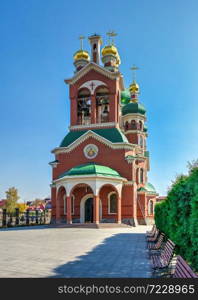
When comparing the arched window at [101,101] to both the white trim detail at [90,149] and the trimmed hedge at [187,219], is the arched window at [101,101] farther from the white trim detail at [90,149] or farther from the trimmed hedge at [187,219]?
the trimmed hedge at [187,219]

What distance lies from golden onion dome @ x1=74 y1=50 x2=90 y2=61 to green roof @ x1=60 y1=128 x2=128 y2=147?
9.42m

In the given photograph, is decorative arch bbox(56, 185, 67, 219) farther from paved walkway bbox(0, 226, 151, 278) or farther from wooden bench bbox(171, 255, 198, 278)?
wooden bench bbox(171, 255, 198, 278)

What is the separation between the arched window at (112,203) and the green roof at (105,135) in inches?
205

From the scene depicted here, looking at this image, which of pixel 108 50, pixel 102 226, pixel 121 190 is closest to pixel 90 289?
pixel 102 226

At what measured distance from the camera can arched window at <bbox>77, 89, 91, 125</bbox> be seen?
3147 cm

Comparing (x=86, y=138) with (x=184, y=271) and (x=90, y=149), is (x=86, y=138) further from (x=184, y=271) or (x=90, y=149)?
(x=184, y=271)

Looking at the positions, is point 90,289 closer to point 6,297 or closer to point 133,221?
point 6,297

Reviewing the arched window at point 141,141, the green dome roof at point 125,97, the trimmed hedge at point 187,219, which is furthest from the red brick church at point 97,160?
the trimmed hedge at point 187,219

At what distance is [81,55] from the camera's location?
33.8m

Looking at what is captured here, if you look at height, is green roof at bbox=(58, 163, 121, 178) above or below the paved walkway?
above

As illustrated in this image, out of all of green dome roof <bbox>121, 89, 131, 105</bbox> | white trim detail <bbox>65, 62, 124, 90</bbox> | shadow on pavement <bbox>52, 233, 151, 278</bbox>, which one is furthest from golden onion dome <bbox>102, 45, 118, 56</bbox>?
shadow on pavement <bbox>52, 233, 151, 278</bbox>

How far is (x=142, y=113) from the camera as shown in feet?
124

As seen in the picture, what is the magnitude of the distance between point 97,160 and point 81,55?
1332 cm

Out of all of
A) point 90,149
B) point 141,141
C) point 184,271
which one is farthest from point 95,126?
point 184,271
